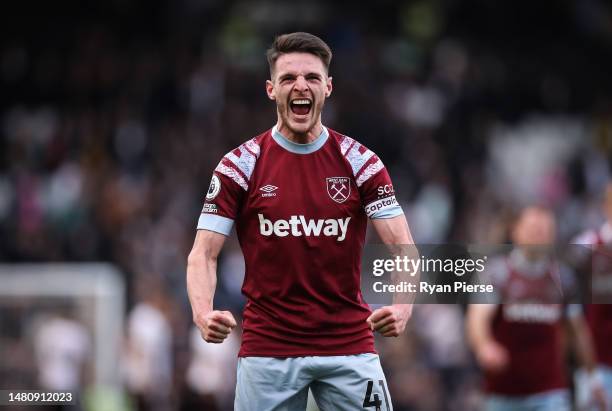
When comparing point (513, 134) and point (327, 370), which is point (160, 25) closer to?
point (513, 134)

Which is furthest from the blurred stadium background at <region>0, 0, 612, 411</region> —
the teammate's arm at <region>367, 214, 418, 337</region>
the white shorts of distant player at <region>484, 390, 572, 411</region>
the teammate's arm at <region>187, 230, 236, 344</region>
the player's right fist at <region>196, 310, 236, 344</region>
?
the player's right fist at <region>196, 310, 236, 344</region>

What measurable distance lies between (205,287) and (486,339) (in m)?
4.16

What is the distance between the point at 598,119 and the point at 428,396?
963 centimetres

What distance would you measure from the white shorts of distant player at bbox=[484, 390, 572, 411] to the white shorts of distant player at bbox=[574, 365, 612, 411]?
0.64ft

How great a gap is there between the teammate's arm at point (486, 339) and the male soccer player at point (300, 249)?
11.8ft

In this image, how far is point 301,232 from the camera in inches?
241

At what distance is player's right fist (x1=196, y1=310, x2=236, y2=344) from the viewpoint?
18.9 ft

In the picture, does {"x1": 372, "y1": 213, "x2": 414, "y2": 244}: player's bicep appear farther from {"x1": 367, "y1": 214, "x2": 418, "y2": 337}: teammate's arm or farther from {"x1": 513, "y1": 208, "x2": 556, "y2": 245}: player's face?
{"x1": 513, "y1": 208, "x2": 556, "y2": 245}: player's face

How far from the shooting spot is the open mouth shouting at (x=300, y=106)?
242 inches

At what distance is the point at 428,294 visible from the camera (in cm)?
673

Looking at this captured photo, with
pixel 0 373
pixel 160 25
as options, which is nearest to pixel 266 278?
pixel 0 373

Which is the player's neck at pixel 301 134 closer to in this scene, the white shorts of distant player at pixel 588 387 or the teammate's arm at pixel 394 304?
the teammate's arm at pixel 394 304

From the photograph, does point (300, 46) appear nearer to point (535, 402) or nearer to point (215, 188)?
point (215, 188)

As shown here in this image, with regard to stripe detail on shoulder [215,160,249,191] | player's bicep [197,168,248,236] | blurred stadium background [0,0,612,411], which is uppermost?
blurred stadium background [0,0,612,411]
